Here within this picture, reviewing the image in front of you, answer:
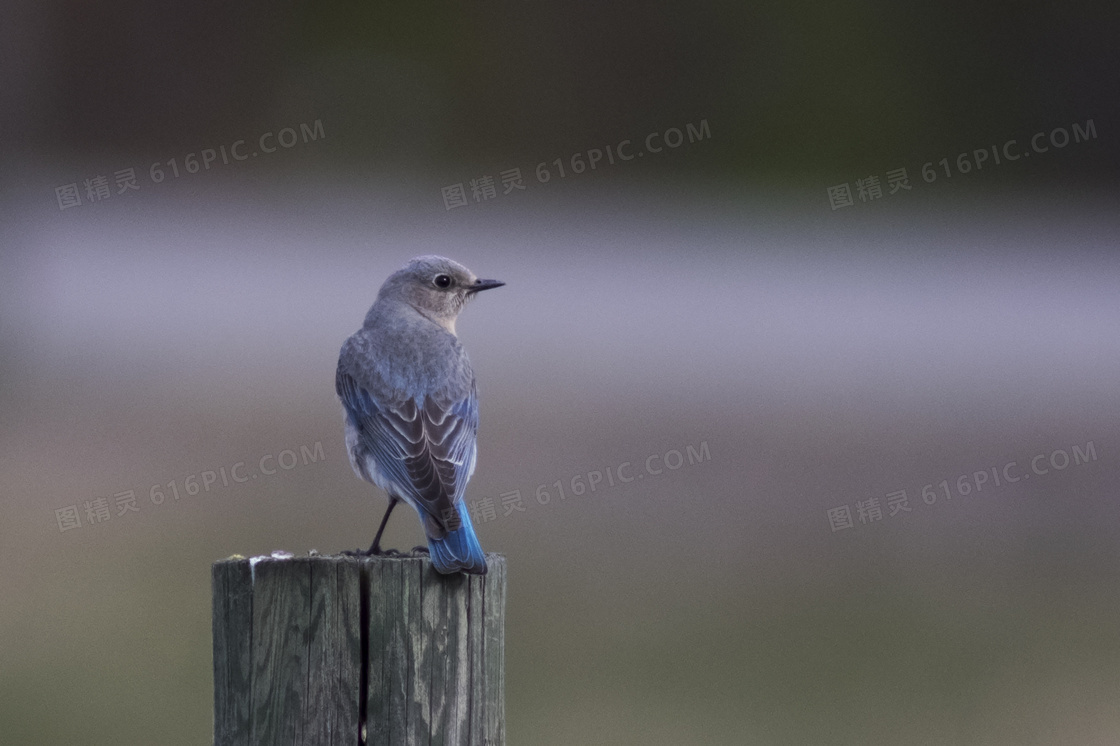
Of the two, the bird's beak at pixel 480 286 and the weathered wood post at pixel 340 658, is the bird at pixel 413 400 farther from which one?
the weathered wood post at pixel 340 658

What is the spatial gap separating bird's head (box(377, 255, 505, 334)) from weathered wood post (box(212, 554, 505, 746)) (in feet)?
8.08

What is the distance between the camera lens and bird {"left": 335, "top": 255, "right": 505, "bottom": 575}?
431cm

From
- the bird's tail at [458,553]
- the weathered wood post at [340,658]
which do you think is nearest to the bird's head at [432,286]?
the bird's tail at [458,553]

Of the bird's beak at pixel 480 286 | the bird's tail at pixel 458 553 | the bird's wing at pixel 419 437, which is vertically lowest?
the bird's tail at pixel 458 553

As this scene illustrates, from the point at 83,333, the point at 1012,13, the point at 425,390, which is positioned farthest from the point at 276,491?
the point at 1012,13

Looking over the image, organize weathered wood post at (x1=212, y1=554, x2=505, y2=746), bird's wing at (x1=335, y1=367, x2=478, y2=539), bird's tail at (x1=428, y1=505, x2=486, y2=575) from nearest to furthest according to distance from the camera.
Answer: weathered wood post at (x1=212, y1=554, x2=505, y2=746)
bird's tail at (x1=428, y1=505, x2=486, y2=575)
bird's wing at (x1=335, y1=367, x2=478, y2=539)

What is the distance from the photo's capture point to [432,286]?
17.9ft

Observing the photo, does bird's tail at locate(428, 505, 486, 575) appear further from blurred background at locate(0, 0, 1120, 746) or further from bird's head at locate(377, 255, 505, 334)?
blurred background at locate(0, 0, 1120, 746)

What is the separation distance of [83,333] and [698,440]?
4.24m

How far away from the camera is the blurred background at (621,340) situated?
26.7 ft

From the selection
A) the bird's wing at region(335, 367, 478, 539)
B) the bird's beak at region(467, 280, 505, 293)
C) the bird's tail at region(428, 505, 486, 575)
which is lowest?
the bird's tail at region(428, 505, 486, 575)

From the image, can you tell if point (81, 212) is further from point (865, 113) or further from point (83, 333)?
point (865, 113)

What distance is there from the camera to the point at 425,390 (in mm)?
4707

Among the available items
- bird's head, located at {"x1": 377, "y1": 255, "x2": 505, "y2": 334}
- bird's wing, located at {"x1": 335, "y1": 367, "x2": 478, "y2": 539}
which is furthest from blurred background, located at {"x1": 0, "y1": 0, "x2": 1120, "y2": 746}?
bird's wing, located at {"x1": 335, "y1": 367, "x2": 478, "y2": 539}
